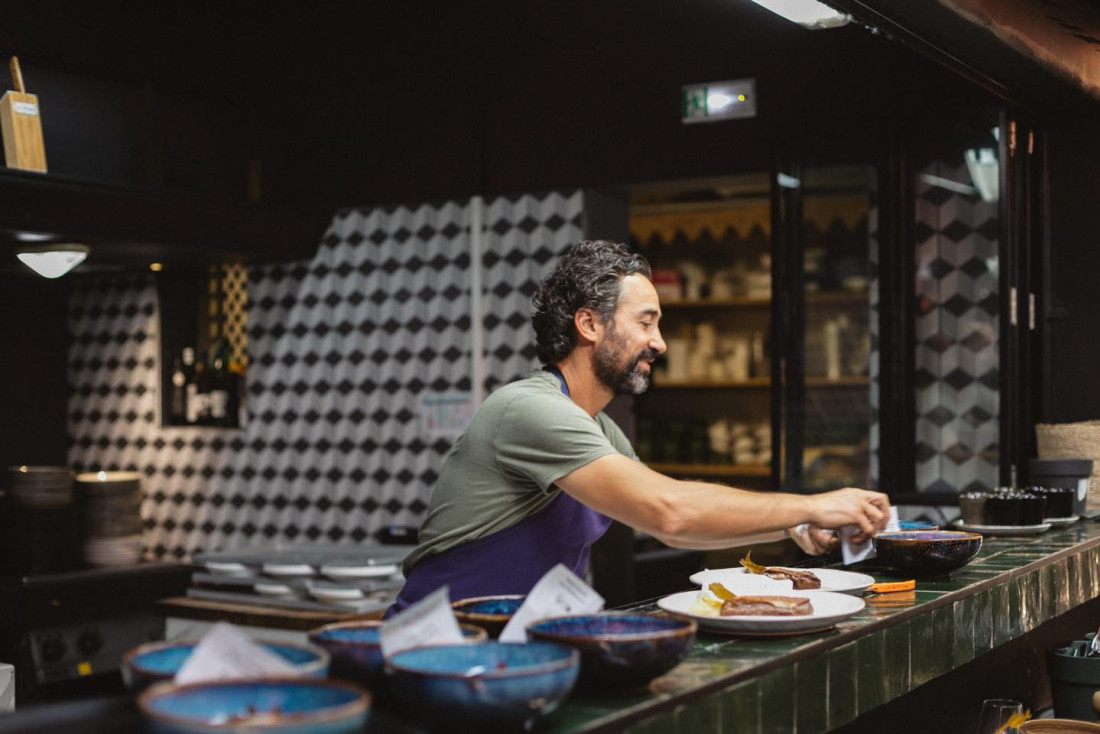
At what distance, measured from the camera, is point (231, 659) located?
3.77ft

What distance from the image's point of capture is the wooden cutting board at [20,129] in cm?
437

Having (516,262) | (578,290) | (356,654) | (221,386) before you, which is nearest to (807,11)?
(578,290)

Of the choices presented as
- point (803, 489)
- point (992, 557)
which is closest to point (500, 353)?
point (803, 489)

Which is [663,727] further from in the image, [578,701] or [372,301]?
[372,301]

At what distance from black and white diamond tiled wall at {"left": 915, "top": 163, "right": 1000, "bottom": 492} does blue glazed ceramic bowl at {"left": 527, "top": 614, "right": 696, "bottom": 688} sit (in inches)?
133

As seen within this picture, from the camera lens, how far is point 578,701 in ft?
4.50

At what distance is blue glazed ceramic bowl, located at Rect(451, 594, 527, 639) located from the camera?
5.02 feet

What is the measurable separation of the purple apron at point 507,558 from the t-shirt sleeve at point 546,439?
0.14 meters

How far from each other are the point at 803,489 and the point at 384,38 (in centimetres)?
286

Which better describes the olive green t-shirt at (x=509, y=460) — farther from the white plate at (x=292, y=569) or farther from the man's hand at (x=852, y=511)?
the white plate at (x=292, y=569)

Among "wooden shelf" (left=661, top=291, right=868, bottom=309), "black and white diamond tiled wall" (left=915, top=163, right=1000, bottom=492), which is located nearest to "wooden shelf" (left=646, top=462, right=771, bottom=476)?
"wooden shelf" (left=661, top=291, right=868, bottom=309)

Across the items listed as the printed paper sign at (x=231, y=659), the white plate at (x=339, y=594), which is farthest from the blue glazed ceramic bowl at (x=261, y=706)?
the white plate at (x=339, y=594)

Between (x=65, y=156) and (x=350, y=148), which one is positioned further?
(x=350, y=148)

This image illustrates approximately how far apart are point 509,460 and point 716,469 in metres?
5.01
